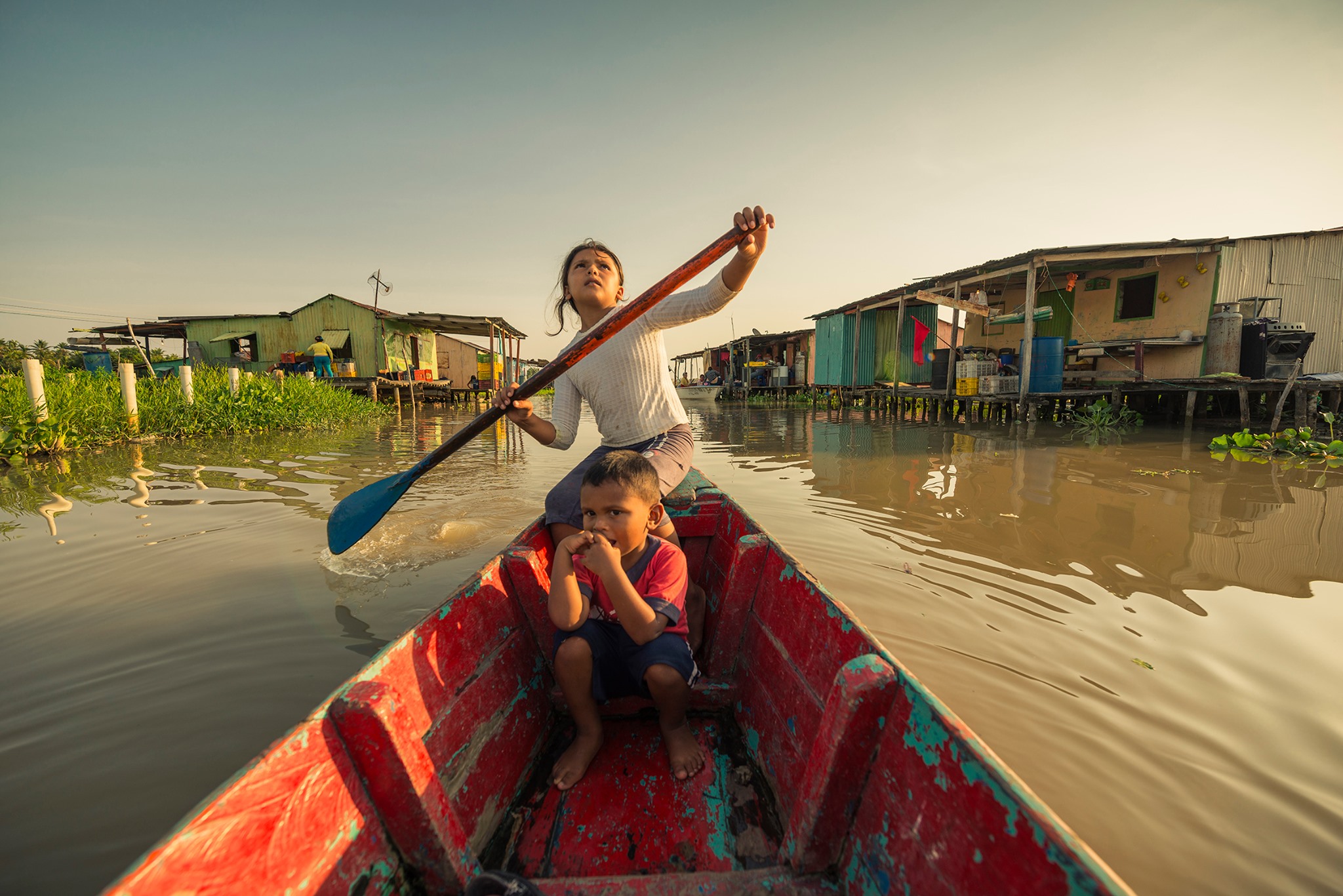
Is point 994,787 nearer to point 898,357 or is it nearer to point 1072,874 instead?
point 1072,874

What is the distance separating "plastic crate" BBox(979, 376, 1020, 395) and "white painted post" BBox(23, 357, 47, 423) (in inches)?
577

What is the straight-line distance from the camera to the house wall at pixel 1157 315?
427 inches

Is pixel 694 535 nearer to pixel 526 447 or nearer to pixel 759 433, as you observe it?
pixel 526 447

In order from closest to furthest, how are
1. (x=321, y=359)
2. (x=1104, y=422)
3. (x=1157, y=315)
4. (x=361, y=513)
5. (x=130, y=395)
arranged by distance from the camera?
(x=361, y=513) < (x=130, y=395) < (x=1104, y=422) < (x=1157, y=315) < (x=321, y=359)

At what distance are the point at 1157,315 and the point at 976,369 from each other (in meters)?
3.78

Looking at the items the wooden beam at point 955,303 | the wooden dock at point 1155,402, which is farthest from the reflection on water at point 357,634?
the wooden dock at point 1155,402

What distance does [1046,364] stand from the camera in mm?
10656

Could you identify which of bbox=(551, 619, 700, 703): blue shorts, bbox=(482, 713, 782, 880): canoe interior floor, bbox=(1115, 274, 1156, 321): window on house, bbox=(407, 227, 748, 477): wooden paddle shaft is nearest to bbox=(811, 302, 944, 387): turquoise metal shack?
bbox=(1115, 274, 1156, 321): window on house

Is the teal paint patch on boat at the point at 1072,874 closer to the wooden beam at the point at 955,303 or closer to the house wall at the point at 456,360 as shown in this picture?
the wooden beam at the point at 955,303

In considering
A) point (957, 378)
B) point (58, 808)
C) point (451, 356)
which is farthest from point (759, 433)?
point (451, 356)

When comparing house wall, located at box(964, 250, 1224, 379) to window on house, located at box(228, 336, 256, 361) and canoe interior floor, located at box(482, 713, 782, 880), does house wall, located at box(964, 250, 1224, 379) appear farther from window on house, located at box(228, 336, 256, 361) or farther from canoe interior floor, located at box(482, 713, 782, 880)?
window on house, located at box(228, 336, 256, 361)

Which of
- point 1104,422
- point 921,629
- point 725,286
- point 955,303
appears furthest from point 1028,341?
point 725,286

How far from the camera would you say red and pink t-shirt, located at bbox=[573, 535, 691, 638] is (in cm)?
176

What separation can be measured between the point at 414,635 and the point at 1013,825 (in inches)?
49.6
